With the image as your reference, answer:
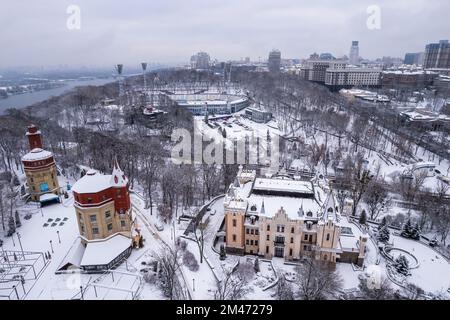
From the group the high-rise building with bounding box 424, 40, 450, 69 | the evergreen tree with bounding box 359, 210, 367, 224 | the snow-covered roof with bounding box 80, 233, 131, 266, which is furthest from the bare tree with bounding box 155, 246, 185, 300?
the high-rise building with bounding box 424, 40, 450, 69

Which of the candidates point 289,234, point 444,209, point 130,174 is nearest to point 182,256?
point 289,234

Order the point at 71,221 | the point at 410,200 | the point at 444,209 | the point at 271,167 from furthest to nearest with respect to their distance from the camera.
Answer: the point at 271,167, the point at 410,200, the point at 444,209, the point at 71,221

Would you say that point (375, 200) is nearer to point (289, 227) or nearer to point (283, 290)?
point (289, 227)

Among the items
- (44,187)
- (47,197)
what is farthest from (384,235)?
(44,187)

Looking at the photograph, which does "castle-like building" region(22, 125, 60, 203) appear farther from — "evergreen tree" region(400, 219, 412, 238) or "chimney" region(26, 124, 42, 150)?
"evergreen tree" region(400, 219, 412, 238)

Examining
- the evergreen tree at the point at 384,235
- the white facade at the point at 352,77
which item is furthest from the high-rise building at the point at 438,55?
the evergreen tree at the point at 384,235

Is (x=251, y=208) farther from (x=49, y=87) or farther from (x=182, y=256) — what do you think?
(x=49, y=87)

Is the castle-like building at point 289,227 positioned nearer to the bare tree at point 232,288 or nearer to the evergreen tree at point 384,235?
the evergreen tree at point 384,235
